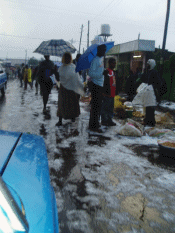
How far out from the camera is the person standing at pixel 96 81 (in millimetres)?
5852

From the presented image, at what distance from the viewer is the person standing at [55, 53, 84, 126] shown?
6.23 meters

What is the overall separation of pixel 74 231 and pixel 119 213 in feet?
1.86

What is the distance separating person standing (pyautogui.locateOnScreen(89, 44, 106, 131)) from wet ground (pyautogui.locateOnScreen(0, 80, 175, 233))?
0.56 meters

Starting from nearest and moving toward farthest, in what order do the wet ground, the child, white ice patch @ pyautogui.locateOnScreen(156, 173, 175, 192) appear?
the wet ground < white ice patch @ pyautogui.locateOnScreen(156, 173, 175, 192) < the child

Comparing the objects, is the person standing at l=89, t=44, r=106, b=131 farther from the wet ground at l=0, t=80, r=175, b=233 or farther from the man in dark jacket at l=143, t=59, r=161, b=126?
the man in dark jacket at l=143, t=59, r=161, b=126

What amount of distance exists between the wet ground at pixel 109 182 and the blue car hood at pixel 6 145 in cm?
92

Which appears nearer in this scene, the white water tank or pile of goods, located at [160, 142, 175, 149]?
pile of goods, located at [160, 142, 175, 149]

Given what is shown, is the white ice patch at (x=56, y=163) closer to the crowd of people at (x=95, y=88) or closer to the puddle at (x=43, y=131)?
the puddle at (x=43, y=131)

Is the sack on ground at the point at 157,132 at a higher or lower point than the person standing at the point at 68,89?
lower

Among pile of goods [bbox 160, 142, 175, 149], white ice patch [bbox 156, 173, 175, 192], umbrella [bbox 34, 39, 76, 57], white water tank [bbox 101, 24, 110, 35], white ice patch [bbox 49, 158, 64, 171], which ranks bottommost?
white ice patch [bbox 156, 173, 175, 192]

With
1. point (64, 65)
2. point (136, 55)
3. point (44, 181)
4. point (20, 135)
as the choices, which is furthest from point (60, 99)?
point (136, 55)

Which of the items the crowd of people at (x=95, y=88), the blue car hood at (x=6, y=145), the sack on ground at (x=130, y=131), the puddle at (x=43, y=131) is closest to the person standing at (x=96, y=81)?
the crowd of people at (x=95, y=88)

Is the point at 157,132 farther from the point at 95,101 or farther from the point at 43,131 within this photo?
the point at 43,131

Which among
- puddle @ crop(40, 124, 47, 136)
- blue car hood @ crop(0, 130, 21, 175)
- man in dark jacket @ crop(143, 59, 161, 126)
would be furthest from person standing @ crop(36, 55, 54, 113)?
blue car hood @ crop(0, 130, 21, 175)
